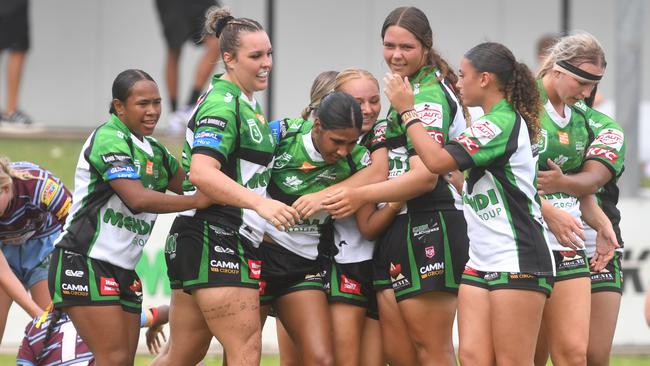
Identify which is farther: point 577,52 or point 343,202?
point 577,52

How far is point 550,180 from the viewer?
22.0 ft

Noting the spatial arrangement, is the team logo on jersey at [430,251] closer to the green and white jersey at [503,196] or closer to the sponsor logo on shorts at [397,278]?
the sponsor logo on shorts at [397,278]

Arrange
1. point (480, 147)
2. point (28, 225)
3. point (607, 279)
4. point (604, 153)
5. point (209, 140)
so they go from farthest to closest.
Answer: point (28, 225) < point (607, 279) < point (604, 153) < point (209, 140) < point (480, 147)

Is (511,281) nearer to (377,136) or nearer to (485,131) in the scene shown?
(485,131)

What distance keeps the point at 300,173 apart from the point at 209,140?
2.14ft

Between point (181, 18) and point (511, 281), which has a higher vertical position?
point (181, 18)

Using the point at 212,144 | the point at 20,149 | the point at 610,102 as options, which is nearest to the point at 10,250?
the point at 212,144

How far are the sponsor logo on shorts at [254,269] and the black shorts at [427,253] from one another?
64 centimetres

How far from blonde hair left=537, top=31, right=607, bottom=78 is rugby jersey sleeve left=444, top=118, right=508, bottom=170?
0.92 meters

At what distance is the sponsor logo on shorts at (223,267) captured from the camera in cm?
637

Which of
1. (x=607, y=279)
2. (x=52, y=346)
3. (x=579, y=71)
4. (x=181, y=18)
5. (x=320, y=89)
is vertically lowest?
(x=52, y=346)

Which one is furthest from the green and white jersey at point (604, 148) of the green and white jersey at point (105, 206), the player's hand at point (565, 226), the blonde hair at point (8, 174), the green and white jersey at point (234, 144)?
the blonde hair at point (8, 174)

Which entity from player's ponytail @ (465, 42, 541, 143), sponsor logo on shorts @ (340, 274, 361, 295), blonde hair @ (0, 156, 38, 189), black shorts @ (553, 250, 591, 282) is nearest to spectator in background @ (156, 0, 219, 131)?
blonde hair @ (0, 156, 38, 189)

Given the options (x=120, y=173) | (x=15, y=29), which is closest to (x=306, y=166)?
(x=120, y=173)
